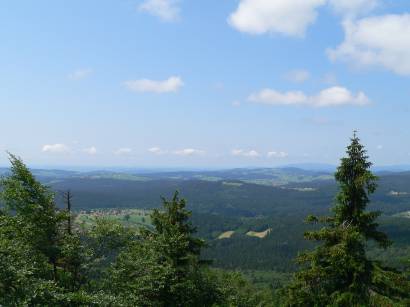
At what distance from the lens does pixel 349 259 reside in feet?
69.3

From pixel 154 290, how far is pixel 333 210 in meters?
11.2

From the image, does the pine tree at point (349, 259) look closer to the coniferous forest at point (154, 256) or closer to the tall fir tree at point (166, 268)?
the coniferous forest at point (154, 256)

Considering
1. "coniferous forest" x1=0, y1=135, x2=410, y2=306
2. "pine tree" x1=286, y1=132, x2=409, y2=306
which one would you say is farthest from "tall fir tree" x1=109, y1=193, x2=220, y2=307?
"pine tree" x1=286, y1=132, x2=409, y2=306

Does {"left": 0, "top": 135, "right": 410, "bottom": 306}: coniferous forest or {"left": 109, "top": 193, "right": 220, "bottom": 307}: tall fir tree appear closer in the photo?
{"left": 0, "top": 135, "right": 410, "bottom": 306}: coniferous forest

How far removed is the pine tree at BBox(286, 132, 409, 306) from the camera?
2103 centimetres

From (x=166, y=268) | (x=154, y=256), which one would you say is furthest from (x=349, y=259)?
(x=154, y=256)

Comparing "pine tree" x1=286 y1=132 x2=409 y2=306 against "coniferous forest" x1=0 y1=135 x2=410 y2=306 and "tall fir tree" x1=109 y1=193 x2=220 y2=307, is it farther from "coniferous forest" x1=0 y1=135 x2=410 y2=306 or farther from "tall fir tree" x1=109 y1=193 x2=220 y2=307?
"tall fir tree" x1=109 y1=193 x2=220 y2=307

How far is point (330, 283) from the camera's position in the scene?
891 inches

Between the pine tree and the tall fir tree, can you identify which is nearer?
the pine tree

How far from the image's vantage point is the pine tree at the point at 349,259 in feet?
69.0

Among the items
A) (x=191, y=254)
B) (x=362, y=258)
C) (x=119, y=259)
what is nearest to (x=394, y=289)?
(x=362, y=258)

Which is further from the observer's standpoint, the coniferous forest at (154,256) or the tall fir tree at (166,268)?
the tall fir tree at (166,268)

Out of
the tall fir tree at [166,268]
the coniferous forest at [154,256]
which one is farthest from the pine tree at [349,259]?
the tall fir tree at [166,268]

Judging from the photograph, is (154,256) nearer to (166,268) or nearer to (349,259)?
(166,268)
